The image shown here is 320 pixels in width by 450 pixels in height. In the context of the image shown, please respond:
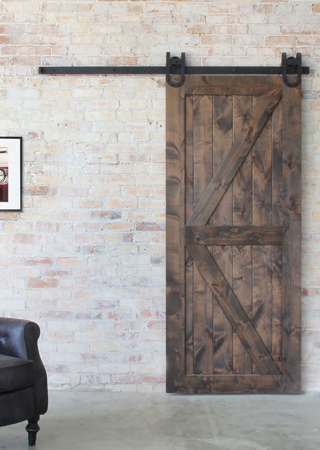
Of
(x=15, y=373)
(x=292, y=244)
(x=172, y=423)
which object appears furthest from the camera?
(x=292, y=244)

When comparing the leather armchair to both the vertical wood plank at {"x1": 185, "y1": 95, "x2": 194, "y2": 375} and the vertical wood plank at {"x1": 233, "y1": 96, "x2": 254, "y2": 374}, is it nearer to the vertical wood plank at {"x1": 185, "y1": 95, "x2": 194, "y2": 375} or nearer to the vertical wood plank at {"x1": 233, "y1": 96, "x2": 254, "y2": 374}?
the vertical wood plank at {"x1": 185, "y1": 95, "x2": 194, "y2": 375}

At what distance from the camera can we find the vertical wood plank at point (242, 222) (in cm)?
486

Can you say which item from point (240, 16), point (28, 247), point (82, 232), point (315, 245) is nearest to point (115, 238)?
point (82, 232)

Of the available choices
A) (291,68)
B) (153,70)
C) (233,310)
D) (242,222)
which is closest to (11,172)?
(153,70)

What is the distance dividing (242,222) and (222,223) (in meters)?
0.15

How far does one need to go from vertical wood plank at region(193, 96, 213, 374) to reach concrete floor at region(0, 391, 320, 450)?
32 centimetres

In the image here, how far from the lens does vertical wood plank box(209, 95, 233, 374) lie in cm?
486

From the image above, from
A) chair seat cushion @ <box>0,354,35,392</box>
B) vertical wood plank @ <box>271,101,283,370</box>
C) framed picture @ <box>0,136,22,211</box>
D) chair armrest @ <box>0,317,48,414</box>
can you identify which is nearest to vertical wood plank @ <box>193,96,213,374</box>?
vertical wood plank @ <box>271,101,283,370</box>

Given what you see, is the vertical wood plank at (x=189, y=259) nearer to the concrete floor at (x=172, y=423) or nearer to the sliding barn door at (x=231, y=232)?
the sliding barn door at (x=231, y=232)

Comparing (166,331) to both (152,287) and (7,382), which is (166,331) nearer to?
(152,287)

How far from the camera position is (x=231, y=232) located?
4.84m

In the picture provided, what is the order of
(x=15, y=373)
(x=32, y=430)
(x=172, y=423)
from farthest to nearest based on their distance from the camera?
(x=172, y=423) → (x=32, y=430) → (x=15, y=373)

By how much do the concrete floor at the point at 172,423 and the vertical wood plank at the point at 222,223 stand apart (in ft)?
1.00

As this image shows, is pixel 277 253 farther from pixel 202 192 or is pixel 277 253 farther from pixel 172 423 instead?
pixel 172 423
